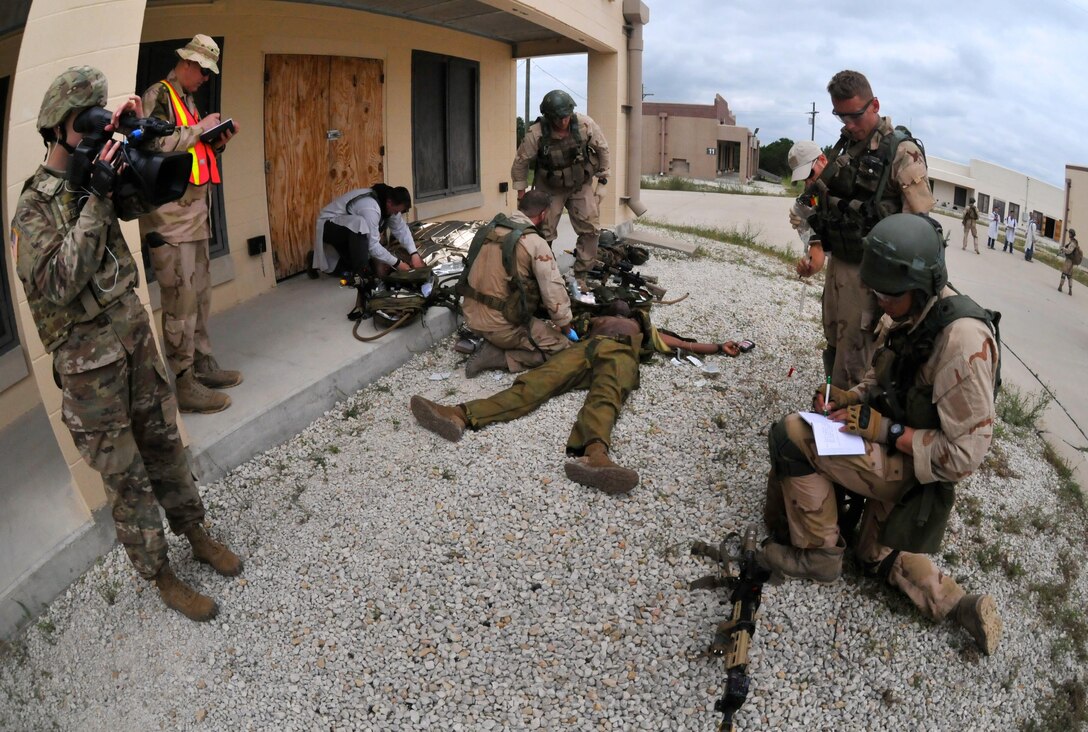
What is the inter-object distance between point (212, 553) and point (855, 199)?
381 centimetres

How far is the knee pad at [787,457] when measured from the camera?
322cm

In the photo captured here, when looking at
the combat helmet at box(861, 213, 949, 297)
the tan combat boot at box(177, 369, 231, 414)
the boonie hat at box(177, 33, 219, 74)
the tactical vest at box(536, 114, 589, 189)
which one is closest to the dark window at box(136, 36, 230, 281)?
the tan combat boot at box(177, 369, 231, 414)

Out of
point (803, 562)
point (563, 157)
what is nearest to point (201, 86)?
point (563, 157)

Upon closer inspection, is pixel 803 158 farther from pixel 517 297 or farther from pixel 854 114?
pixel 517 297

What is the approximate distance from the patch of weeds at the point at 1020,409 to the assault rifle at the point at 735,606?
3581mm

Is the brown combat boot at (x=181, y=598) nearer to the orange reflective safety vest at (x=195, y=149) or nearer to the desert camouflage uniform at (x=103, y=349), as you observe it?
the desert camouflage uniform at (x=103, y=349)

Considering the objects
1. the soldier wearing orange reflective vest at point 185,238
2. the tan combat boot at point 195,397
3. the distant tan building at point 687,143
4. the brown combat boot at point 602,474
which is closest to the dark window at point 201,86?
the soldier wearing orange reflective vest at point 185,238

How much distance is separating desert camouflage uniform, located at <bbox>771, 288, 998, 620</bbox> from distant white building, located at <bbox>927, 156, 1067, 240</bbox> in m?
41.3

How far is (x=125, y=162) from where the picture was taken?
2.80 meters

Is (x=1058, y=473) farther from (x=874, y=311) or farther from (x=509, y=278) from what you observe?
(x=509, y=278)

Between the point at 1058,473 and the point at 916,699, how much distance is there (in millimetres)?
3029

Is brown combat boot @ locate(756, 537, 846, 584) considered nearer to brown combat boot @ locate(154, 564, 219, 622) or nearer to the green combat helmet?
brown combat boot @ locate(154, 564, 219, 622)

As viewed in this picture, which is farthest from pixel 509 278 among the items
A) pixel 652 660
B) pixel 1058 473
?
pixel 1058 473

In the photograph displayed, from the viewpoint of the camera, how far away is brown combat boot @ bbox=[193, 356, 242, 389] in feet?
15.6
